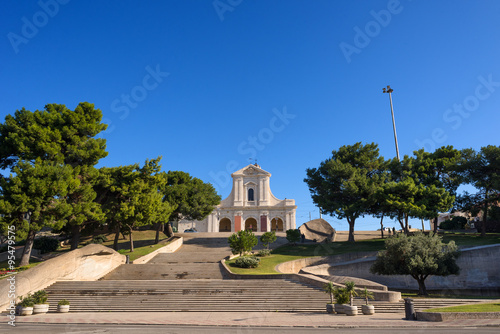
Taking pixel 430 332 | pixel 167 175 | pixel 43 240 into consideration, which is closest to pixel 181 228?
pixel 167 175

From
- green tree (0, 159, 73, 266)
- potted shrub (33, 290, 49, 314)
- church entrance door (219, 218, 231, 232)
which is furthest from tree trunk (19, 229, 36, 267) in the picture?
church entrance door (219, 218, 231, 232)

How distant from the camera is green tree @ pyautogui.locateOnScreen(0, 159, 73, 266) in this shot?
21078 millimetres

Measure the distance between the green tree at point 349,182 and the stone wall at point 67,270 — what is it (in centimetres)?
2108

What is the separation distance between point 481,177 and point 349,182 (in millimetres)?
12032

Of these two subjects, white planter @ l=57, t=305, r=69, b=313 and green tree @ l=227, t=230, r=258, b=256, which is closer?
white planter @ l=57, t=305, r=69, b=313

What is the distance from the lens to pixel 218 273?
22266mm

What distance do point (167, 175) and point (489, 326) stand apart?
3527 cm

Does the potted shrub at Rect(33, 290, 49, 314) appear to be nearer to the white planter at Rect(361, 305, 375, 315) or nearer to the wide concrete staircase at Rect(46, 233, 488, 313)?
the wide concrete staircase at Rect(46, 233, 488, 313)

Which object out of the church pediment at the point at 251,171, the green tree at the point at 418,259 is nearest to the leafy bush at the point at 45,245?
the green tree at the point at 418,259

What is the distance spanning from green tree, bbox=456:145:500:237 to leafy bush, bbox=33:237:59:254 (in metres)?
38.5

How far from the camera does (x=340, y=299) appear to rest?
1509 cm

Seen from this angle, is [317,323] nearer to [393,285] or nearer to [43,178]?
[393,285]

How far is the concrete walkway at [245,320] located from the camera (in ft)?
40.4

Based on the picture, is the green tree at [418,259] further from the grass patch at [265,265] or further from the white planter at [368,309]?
the grass patch at [265,265]
